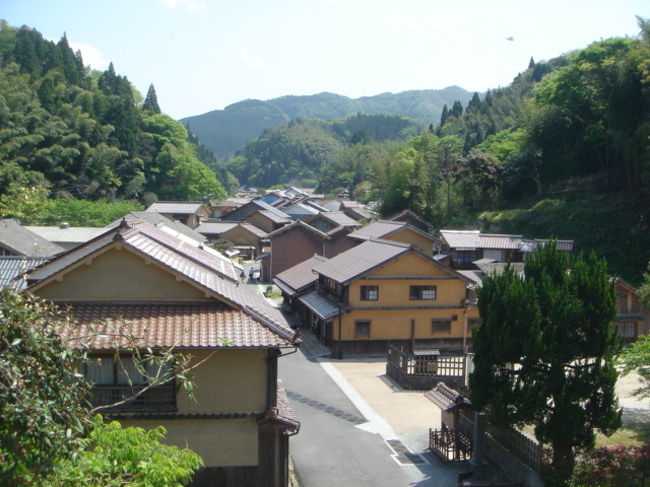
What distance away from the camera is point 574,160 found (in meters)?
50.9

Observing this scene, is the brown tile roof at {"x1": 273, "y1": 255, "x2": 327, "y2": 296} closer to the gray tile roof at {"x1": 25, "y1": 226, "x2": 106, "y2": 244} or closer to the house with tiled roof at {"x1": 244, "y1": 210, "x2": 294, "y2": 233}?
the gray tile roof at {"x1": 25, "y1": 226, "x2": 106, "y2": 244}

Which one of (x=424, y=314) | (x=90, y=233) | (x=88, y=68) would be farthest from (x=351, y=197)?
(x=424, y=314)

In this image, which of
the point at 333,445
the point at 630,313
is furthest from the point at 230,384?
the point at 630,313

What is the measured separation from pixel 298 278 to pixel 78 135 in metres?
41.5

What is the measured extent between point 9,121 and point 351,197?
64.4 meters

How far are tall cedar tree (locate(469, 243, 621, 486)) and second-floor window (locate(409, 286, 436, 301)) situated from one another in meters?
14.5

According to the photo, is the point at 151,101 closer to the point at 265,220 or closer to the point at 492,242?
the point at 265,220

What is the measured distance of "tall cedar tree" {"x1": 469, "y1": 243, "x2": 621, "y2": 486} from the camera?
13.9m

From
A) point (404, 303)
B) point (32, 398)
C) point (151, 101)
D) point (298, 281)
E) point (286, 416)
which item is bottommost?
point (286, 416)

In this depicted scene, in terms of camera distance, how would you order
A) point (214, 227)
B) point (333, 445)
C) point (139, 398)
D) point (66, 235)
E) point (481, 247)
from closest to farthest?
point (139, 398) < point (333, 445) < point (481, 247) < point (66, 235) < point (214, 227)

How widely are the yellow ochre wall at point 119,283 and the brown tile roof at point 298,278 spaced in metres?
20.5

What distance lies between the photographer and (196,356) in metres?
12.2

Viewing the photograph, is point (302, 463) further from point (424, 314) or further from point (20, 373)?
point (424, 314)

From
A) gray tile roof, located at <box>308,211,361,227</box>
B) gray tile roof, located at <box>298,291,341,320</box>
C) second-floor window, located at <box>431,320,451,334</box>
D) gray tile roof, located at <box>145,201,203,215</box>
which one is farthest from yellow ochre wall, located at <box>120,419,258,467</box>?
gray tile roof, located at <box>145,201,203,215</box>
